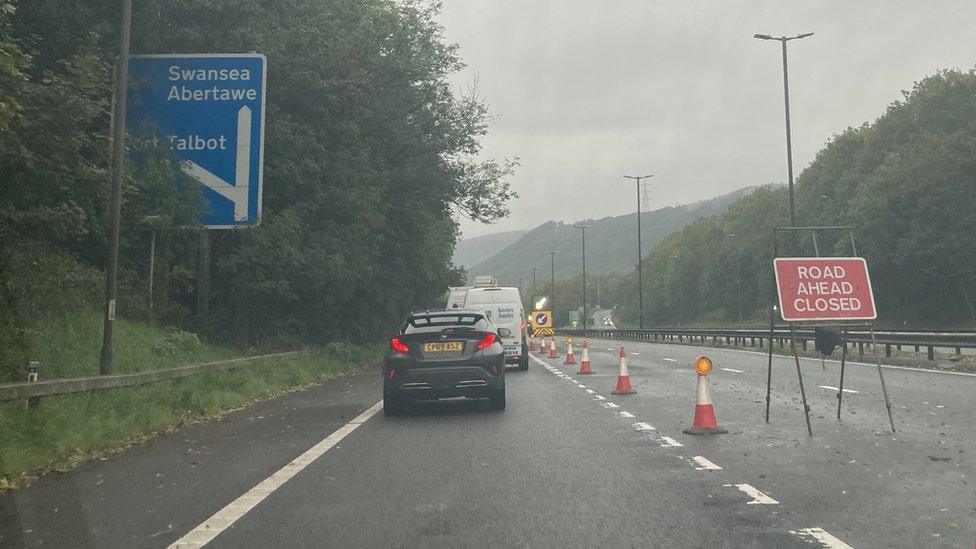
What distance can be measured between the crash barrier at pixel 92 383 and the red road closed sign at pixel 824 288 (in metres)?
8.54

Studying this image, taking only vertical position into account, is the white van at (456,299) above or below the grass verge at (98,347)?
above

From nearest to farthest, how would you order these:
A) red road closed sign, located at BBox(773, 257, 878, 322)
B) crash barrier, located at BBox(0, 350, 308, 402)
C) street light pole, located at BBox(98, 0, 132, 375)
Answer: crash barrier, located at BBox(0, 350, 308, 402) → red road closed sign, located at BBox(773, 257, 878, 322) → street light pole, located at BBox(98, 0, 132, 375)

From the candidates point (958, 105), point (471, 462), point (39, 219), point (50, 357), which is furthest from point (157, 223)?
point (958, 105)

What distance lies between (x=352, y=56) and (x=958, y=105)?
56.9m

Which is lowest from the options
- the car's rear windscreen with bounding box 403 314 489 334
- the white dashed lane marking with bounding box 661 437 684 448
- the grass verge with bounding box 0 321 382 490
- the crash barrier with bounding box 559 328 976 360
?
the white dashed lane marking with bounding box 661 437 684 448

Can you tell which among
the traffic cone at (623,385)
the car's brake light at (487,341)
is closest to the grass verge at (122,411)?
the car's brake light at (487,341)

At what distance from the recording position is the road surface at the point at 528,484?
232 inches

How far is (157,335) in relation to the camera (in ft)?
65.2

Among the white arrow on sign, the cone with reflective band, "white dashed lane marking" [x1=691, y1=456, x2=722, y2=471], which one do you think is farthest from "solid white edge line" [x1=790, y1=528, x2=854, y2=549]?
the white arrow on sign

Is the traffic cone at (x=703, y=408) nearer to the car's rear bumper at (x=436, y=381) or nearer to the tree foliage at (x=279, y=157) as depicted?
the car's rear bumper at (x=436, y=381)

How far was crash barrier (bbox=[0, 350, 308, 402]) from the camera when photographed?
32.2ft

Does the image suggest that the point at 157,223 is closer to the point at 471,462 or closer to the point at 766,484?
the point at 471,462

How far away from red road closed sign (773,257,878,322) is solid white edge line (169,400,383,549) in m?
5.70

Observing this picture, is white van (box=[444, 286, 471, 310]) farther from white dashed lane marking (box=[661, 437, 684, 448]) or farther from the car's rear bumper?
white dashed lane marking (box=[661, 437, 684, 448])
